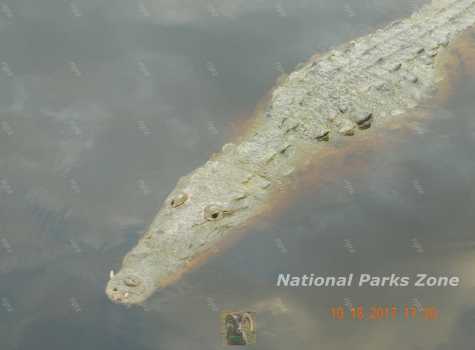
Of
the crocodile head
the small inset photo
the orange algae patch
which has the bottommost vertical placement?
the small inset photo

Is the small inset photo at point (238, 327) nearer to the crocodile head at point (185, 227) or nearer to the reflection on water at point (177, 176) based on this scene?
the reflection on water at point (177, 176)

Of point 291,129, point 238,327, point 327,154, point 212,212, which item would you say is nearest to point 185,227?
point 212,212

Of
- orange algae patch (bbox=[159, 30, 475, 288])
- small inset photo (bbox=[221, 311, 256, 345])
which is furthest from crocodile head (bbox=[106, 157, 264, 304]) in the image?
small inset photo (bbox=[221, 311, 256, 345])

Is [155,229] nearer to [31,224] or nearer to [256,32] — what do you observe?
[31,224]

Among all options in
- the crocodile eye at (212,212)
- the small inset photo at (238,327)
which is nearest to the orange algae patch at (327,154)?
the crocodile eye at (212,212)
